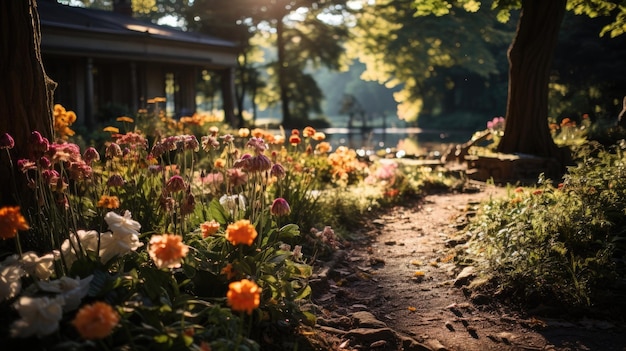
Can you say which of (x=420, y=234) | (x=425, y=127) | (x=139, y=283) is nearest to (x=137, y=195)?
(x=139, y=283)

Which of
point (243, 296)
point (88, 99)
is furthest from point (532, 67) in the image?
point (88, 99)

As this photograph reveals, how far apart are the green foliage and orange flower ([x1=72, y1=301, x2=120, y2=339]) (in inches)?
130

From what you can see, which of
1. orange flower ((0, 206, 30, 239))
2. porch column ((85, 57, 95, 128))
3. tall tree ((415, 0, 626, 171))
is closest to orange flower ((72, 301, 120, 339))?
orange flower ((0, 206, 30, 239))

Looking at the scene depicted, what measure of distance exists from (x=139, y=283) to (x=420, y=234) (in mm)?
4704

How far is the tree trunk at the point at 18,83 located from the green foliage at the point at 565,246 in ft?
12.7

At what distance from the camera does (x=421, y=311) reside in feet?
15.0

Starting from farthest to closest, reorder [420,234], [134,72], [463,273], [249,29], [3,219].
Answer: [249,29]
[134,72]
[420,234]
[463,273]
[3,219]

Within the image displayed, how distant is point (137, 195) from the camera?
482 centimetres

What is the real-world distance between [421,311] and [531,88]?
8.64 m

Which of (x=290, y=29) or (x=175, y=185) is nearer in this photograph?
(x=175, y=185)

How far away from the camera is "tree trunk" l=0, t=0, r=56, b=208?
4.25 metres

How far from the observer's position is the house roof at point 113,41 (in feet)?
61.3

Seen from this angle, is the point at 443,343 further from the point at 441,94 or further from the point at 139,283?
the point at 441,94

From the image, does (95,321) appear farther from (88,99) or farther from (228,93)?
(228,93)
